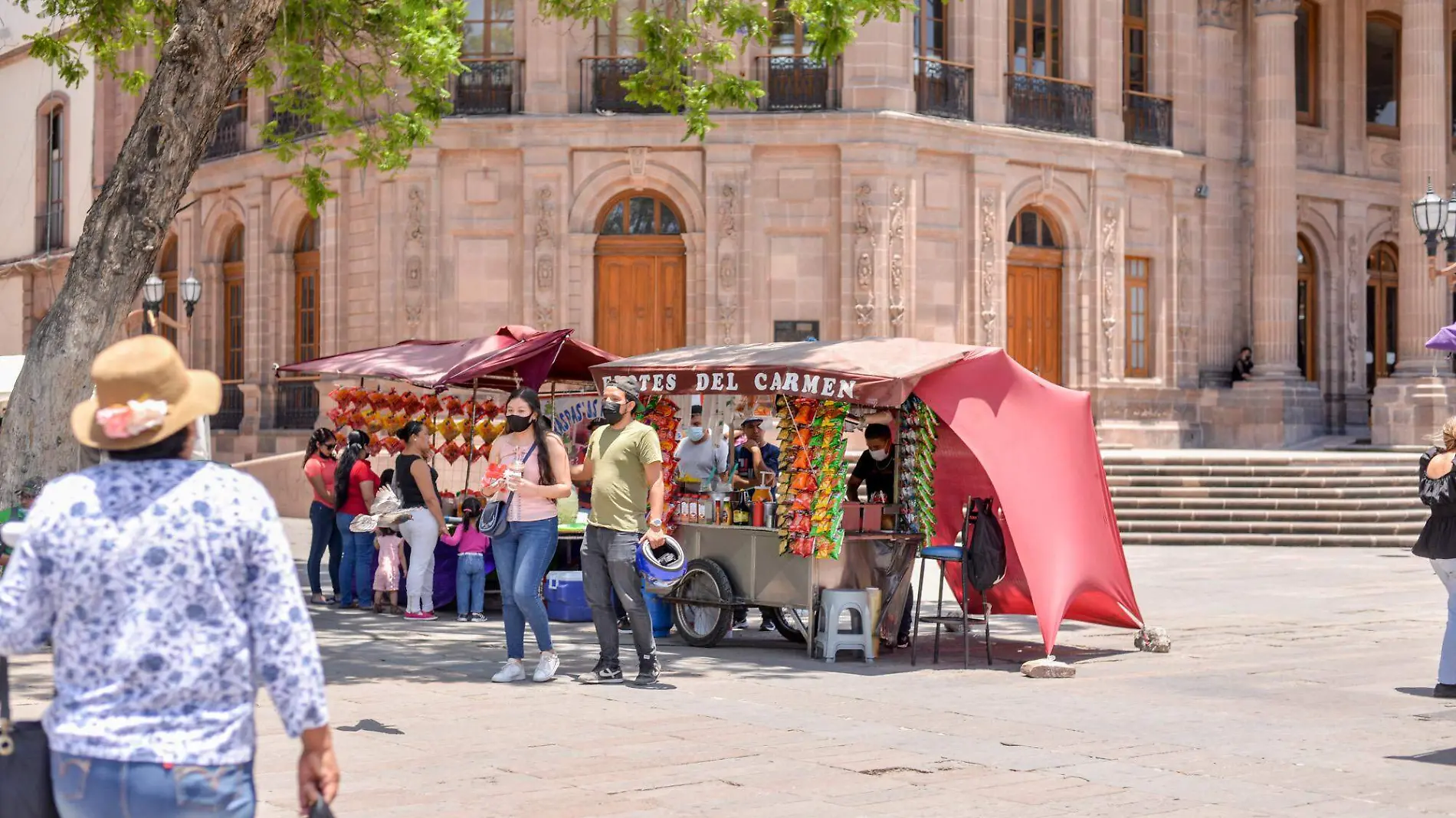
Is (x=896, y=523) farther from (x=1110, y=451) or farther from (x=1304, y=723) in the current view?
(x=1110, y=451)

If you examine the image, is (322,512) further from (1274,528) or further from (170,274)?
(170,274)

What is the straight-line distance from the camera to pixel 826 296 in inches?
1081

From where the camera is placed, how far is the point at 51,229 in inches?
1503

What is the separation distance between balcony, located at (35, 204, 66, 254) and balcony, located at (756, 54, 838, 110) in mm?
17794

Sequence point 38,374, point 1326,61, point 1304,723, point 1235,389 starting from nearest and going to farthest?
point 1304,723, point 38,374, point 1235,389, point 1326,61

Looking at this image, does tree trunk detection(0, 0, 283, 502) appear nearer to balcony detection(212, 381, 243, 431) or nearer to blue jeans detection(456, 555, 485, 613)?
blue jeans detection(456, 555, 485, 613)

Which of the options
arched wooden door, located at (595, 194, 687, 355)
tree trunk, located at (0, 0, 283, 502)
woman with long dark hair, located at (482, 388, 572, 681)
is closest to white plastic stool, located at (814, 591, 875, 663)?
woman with long dark hair, located at (482, 388, 572, 681)

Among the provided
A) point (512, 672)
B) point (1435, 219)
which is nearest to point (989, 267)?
point (1435, 219)

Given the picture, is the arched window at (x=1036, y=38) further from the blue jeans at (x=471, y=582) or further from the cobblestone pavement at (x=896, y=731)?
the blue jeans at (x=471, y=582)

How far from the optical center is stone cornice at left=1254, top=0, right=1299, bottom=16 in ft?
105

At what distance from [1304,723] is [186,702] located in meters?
7.13

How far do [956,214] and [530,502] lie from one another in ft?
61.7

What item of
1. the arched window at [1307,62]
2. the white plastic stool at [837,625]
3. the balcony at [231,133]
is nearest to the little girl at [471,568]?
the white plastic stool at [837,625]

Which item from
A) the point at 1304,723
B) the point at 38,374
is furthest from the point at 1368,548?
the point at 38,374
